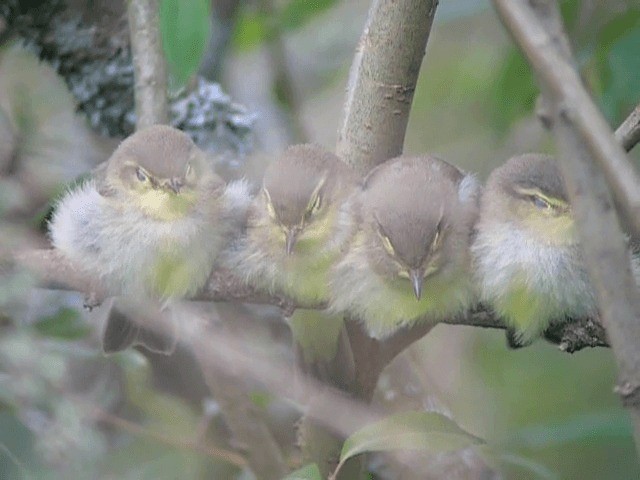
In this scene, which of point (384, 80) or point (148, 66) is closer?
point (384, 80)

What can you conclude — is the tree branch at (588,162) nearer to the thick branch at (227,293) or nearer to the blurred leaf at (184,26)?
the thick branch at (227,293)

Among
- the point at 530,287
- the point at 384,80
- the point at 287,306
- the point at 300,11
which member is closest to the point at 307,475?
the point at 287,306

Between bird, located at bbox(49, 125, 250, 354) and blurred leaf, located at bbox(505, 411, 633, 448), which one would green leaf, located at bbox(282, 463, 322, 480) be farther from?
blurred leaf, located at bbox(505, 411, 633, 448)

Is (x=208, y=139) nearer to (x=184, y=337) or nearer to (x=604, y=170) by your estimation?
(x=184, y=337)

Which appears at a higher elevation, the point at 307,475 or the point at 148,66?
the point at 148,66

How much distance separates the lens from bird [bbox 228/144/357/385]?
1493 mm

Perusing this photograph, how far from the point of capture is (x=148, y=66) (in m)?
1.94

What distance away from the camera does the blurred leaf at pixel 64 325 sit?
1.90 metres

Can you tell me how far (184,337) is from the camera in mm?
1720

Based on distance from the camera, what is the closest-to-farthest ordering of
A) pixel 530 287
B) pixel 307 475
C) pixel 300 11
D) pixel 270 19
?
pixel 307 475 → pixel 530 287 → pixel 300 11 → pixel 270 19

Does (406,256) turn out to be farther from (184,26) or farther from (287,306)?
(184,26)

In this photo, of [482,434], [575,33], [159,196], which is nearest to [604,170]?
[159,196]

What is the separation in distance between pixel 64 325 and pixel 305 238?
0.59m

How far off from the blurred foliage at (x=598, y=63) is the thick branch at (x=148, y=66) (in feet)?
2.02
